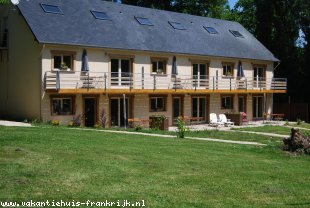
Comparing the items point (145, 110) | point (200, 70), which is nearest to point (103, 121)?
point (145, 110)

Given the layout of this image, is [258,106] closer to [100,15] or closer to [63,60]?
[100,15]

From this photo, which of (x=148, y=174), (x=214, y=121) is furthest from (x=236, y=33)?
(x=148, y=174)

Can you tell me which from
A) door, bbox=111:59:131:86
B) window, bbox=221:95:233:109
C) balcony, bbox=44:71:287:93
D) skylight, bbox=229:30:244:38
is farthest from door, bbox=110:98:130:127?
skylight, bbox=229:30:244:38

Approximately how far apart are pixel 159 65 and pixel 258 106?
12.6 metres

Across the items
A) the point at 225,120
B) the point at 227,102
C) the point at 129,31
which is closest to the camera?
the point at 129,31

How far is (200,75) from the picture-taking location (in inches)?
1414

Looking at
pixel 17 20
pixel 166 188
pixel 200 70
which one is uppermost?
pixel 17 20

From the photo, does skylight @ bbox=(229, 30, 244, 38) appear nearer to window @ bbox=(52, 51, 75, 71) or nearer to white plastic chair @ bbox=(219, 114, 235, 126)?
white plastic chair @ bbox=(219, 114, 235, 126)

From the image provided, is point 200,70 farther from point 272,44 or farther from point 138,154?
point 138,154

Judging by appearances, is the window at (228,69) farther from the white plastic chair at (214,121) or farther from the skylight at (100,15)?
the skylight at (100,15)

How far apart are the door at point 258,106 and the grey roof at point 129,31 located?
357 centimetres

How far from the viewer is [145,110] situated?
1283 inches

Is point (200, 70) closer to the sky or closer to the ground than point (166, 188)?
closer to the sky

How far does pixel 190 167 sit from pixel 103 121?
1744 cm
